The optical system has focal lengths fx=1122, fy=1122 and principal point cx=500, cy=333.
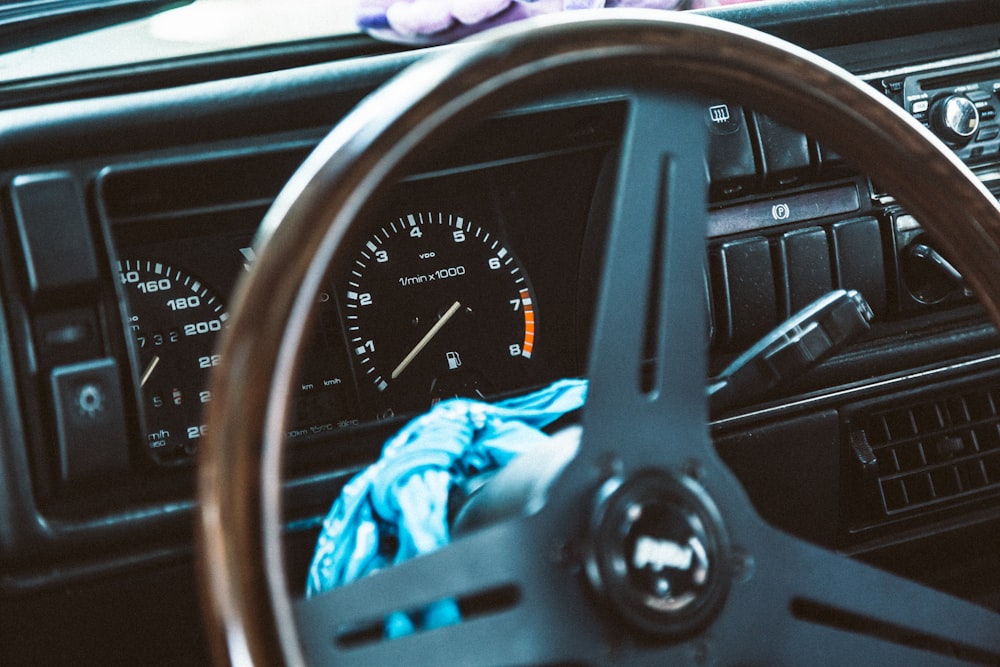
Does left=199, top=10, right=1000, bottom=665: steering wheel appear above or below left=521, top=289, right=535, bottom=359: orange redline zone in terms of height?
below

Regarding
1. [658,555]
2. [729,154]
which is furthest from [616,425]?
[729,154]

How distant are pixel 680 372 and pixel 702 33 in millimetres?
250

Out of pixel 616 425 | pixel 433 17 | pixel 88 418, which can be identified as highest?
pixel 433 17

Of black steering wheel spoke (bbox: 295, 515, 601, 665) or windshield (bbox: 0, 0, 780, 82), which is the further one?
windshield (bbox: 0, 0, 780, 82)

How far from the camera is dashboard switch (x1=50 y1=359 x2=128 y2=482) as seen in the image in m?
1.22

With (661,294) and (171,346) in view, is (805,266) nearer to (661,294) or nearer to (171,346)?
(661,294)

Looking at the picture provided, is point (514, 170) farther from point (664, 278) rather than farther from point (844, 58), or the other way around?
point (664, 278)

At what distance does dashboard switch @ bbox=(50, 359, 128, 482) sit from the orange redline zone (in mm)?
517

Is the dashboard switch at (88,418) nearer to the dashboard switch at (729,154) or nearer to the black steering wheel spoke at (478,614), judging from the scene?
the black steering wheel spoke at (478,614)

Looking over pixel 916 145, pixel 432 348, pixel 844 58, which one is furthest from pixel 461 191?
pixel 916 145

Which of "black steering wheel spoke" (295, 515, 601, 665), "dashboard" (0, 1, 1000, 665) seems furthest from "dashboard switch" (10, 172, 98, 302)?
"black steering wheel spoke" (295, 515, 601, 665)

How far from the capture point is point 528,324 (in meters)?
1.49

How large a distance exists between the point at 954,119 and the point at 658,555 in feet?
3.30

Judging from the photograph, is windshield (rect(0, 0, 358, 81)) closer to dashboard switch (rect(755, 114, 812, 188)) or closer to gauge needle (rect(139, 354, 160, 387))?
gauge needle (rect(139, 354, 160, 387))
